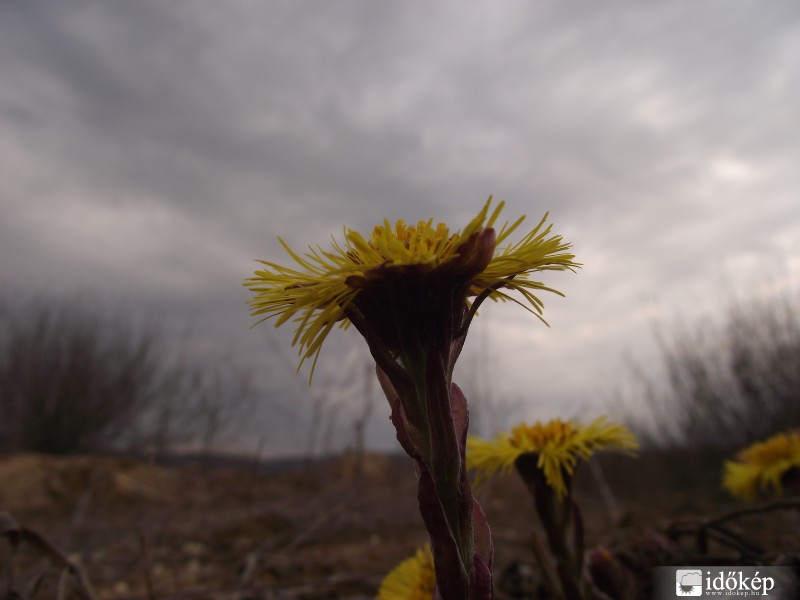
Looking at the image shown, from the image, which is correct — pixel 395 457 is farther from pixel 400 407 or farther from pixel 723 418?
pixel 400 407

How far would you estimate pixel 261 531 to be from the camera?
3.81 metres

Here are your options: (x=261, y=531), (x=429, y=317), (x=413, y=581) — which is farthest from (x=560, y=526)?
(x=261, y=531)

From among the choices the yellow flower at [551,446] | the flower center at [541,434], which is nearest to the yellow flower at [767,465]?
the yellow flower at [551,446]

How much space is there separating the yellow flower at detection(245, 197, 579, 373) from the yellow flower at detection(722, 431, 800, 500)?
146 cm

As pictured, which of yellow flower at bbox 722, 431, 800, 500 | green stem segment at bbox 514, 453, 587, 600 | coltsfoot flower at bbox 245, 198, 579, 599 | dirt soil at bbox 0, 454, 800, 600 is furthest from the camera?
yellow flower at bbox 722, 431, 800, 500

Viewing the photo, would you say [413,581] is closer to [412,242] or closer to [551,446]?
[551,446]

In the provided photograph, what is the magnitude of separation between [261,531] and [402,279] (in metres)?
3.57

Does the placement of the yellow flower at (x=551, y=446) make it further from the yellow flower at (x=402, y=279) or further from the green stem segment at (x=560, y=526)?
the yellow flower at (x=402, y=279)

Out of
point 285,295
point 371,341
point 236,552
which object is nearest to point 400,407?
point 371,341

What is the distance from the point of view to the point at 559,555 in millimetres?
1120

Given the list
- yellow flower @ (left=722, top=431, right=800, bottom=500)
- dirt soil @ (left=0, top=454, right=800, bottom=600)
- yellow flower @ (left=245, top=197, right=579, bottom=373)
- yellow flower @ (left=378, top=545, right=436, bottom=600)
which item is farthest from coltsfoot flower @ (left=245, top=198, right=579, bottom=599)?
yellow flower @ (left=722, top=431, right=800, bottom=500)

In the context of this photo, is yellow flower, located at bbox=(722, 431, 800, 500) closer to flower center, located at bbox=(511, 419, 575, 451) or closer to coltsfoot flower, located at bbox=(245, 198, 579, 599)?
flower center, located at bbox=(511, 419, 575, 451)

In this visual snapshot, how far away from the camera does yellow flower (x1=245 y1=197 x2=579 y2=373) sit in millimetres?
723

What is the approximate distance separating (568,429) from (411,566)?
42 cm
